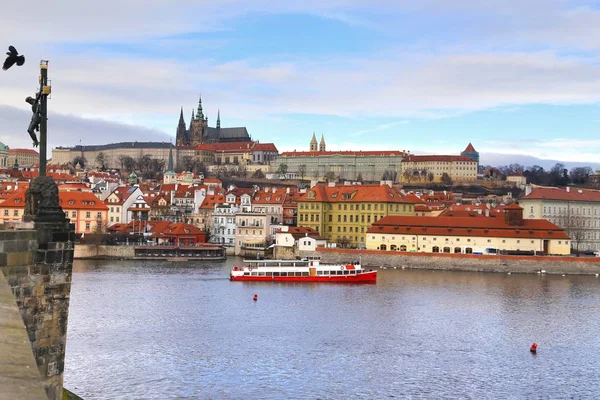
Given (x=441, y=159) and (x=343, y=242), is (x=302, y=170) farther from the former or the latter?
(x=343, y=242)

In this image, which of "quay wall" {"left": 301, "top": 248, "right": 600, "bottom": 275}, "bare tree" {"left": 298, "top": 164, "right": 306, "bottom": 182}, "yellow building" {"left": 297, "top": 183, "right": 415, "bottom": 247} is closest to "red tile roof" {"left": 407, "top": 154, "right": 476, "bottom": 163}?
"bare tree" {"left": 298, "top": 164, "right": 306, "bottom": 182}

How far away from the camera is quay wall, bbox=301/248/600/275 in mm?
58438

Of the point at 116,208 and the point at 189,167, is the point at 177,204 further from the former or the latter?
the point at 189,167

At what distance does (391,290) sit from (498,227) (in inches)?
894

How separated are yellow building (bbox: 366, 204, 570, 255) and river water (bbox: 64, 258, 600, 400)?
15829 mm

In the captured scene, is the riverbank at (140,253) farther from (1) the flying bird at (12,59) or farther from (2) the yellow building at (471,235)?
(1) the flying bird at (12,59)

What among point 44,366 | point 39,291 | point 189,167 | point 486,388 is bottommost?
point 486,388

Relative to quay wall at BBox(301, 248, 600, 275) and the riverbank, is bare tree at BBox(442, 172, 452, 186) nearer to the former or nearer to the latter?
quay wall at BBox(301, 248, 600, 275)

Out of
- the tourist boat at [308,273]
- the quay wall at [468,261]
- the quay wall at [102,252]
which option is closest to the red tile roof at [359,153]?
the quay wall at [468,261]

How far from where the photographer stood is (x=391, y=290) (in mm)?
44500

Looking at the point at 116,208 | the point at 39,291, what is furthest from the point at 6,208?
the point at 39,291

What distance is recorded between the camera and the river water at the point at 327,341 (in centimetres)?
2080

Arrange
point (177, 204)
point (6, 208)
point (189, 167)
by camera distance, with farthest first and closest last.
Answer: point (189, 167), point (177, 204), point (6, 208)

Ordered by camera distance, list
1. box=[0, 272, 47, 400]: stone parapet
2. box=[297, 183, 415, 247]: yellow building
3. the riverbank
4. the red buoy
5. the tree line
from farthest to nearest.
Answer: the tree line → box=[297, 183, 415, 247]: yellow building → the riverbank → the red buoy → box=[0, 272, 47, 400]: stone parapet
